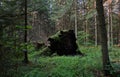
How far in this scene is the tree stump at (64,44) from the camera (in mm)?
15727

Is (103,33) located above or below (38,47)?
above

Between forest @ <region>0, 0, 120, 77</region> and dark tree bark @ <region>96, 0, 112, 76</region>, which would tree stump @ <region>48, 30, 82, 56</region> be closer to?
forest @ <region>0, 0, 120, 77</region>

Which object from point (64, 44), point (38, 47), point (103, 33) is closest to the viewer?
point (103, 33)

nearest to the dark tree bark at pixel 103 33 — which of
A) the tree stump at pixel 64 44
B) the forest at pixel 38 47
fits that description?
the forest at pixel 38 47

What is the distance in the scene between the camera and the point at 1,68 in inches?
226

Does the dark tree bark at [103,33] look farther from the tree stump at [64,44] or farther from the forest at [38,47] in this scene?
the tree stump at [64,44]

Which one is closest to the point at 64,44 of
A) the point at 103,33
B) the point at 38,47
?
the point at 38,47

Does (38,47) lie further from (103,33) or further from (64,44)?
(103,33)

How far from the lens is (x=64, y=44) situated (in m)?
16.0

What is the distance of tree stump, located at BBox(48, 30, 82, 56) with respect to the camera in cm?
1573

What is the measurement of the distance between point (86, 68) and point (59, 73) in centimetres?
149

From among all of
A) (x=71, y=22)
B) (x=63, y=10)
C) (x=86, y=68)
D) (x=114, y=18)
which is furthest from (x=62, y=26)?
(x=86, y=68)

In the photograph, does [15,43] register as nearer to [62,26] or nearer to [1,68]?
[1,68]

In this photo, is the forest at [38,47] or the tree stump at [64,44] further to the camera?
the tree stump at [64,44]
